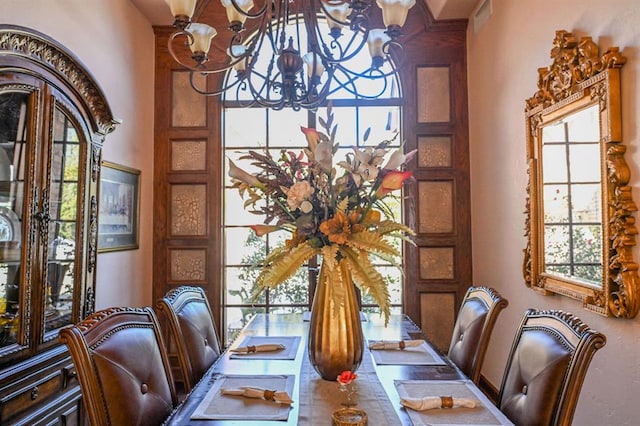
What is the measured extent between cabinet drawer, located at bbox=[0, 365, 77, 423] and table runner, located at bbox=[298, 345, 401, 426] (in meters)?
1.18

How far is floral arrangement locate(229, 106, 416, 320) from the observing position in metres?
1.39

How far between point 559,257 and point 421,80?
2.08 m

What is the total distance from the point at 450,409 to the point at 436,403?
4 cm

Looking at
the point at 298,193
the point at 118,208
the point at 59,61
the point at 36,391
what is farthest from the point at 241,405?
the point at 118,208

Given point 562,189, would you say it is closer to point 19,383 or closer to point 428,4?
point 428,4

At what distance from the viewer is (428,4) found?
12.3ft

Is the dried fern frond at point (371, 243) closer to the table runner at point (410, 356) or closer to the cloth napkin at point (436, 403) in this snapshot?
the cloth napkin at point (436, 403)

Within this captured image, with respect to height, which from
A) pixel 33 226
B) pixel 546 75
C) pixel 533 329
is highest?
pixel 546 75

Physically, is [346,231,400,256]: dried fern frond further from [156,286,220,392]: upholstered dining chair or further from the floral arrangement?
[156,286,220,392]: upholstered dining chair

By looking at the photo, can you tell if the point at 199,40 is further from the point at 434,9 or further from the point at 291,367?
the point at 434,9

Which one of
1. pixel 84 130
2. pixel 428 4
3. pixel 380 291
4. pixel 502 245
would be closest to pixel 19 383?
pixel 84 130

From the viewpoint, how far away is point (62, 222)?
2.15 meters

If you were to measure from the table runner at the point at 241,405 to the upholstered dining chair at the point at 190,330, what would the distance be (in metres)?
0.37

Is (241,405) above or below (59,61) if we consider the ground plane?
below
